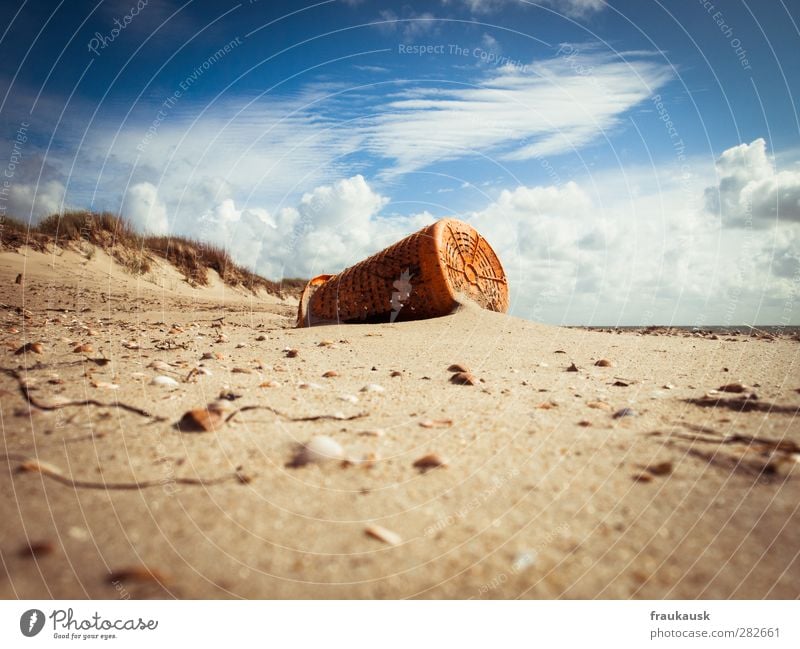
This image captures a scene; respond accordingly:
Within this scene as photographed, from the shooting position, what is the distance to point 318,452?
5.88 feet

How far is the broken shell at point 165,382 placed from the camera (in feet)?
8.73

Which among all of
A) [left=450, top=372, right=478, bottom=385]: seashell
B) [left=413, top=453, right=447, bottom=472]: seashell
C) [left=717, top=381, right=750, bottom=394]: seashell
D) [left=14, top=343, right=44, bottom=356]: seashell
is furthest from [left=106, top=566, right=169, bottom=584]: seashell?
[left=717, top=381, right=750, bottom=394]: seashell

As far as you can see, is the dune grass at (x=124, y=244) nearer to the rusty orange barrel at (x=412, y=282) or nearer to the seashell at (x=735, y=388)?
the rusty orange barrel at (x=412, y=282)

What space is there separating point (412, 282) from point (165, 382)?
13.1ft

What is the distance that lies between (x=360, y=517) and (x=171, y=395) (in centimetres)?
160

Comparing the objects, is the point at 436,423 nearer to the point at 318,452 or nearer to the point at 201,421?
the point at 318,452

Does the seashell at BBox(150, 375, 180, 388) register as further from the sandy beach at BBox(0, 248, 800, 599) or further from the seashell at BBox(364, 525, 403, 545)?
the seashell at BBox(364, 525, 403, 545)

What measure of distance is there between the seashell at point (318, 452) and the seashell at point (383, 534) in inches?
18.0

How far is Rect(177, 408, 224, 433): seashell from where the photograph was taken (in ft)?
6.43

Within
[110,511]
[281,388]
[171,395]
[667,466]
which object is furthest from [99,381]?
[667,466]

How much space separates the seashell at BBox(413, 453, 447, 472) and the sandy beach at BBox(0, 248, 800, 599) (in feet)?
0.04

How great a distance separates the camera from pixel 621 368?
3.91 meters

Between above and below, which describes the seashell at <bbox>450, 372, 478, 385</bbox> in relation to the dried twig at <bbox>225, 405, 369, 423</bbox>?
above
